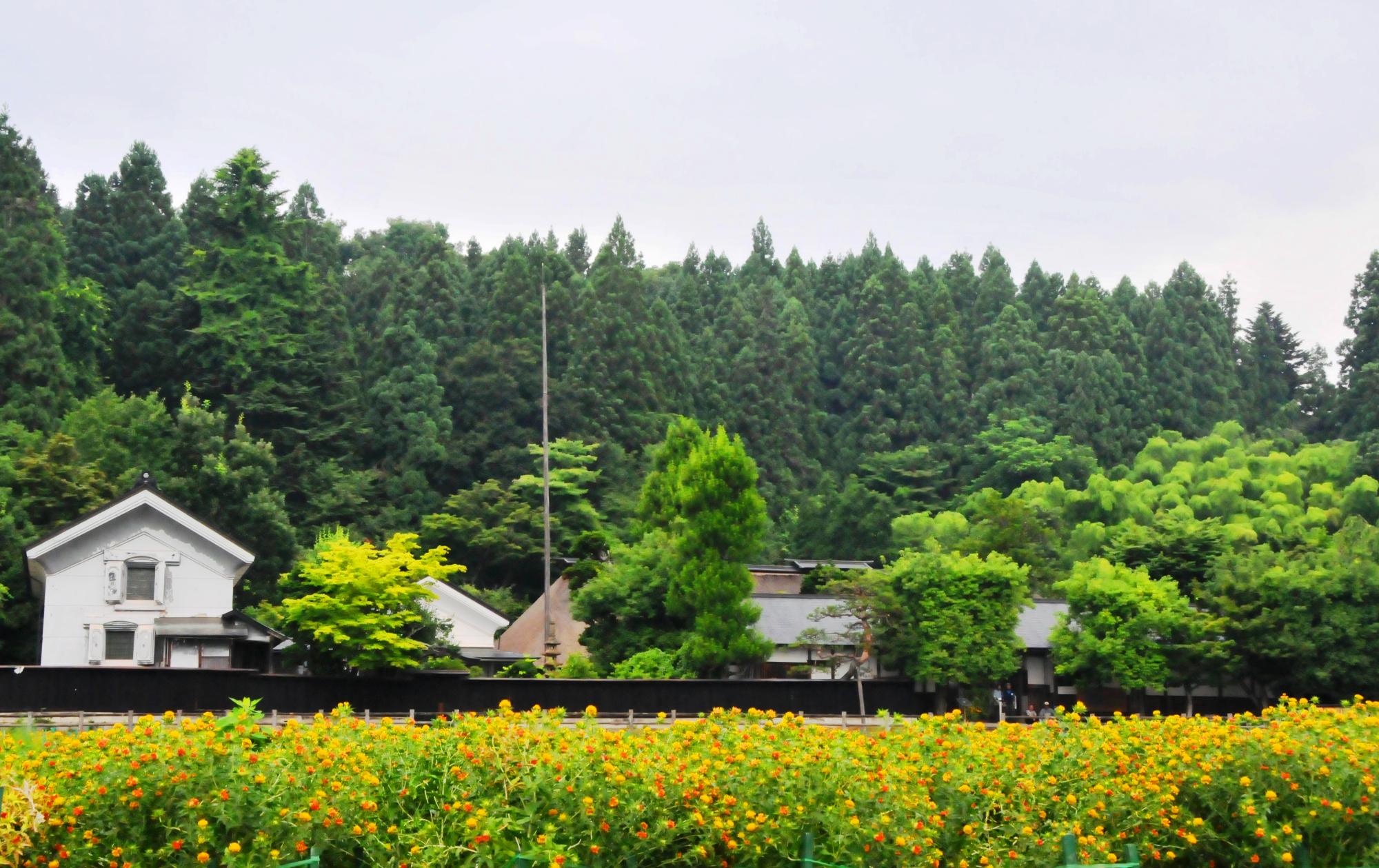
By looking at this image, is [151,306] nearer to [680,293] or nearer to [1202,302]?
[680,293]

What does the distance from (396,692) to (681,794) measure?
26.7m

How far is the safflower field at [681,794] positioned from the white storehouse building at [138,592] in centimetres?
3201

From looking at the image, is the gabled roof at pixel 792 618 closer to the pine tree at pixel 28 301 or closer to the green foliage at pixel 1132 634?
the green foliage at pixel 1132 634

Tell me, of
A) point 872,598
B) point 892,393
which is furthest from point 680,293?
point 872,598

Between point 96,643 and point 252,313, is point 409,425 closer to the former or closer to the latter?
point 252,313

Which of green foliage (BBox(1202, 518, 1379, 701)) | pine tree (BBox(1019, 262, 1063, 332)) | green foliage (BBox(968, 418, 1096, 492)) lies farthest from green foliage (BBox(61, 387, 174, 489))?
pine tree (BBox(1019, 262, 1063, 332))

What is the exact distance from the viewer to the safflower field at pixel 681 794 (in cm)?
905

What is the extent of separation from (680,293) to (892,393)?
15.5 m

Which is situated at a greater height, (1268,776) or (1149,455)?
(1149,455)

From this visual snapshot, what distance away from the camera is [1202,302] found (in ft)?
309

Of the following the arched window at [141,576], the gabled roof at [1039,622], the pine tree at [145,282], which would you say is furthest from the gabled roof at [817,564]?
the pine tree at [145,282]

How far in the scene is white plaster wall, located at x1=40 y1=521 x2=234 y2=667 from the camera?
4150 cm

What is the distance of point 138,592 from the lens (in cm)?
4188

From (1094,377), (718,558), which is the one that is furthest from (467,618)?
(1094,377)
